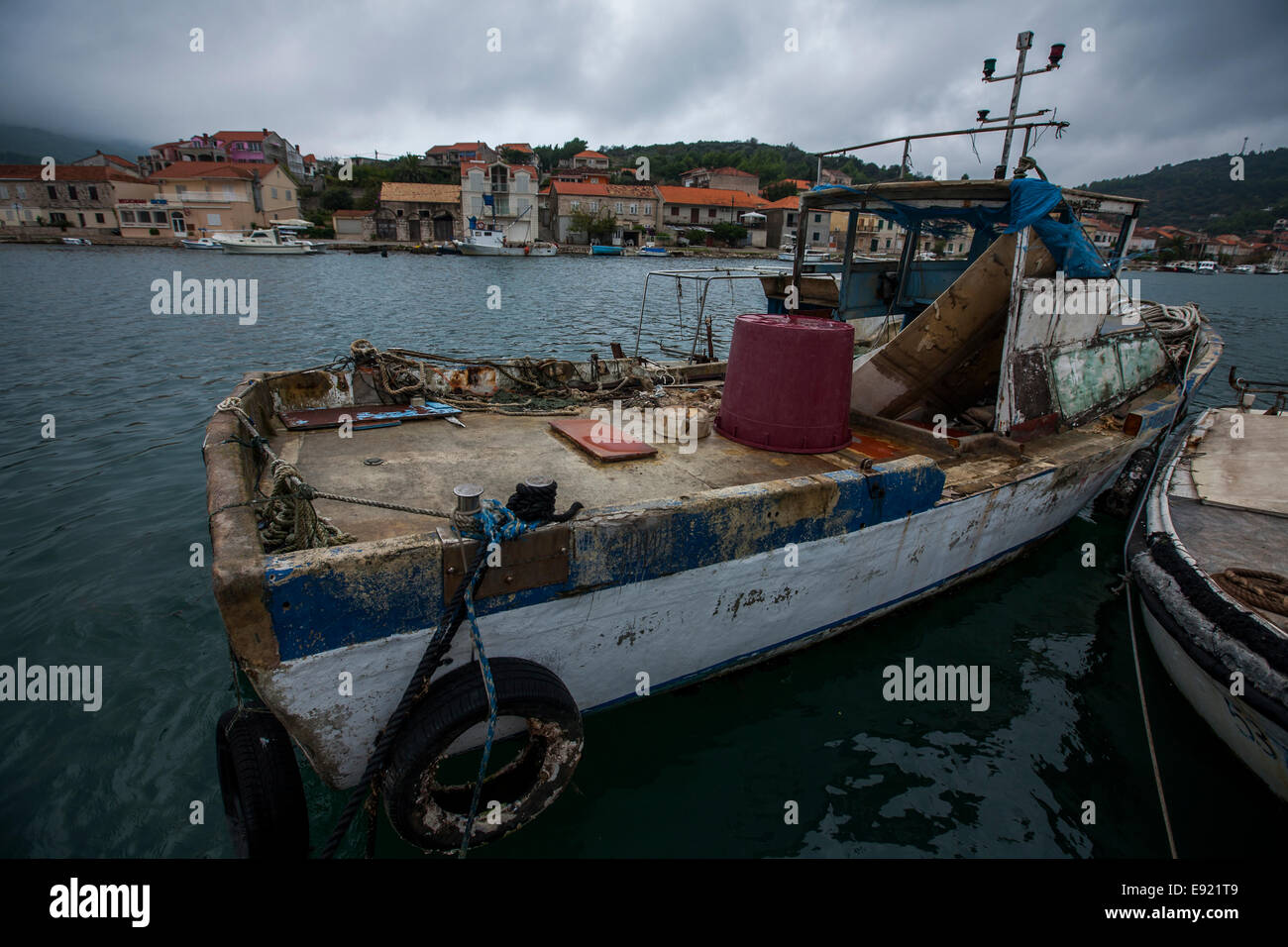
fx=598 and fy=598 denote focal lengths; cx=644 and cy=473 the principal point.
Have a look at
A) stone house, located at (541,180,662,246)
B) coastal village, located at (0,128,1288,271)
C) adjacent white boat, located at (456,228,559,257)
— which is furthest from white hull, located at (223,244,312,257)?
stone house, located at (541,180,662,246)

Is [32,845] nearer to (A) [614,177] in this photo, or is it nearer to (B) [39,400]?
(B) [39,400]

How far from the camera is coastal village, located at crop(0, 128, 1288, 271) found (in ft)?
209

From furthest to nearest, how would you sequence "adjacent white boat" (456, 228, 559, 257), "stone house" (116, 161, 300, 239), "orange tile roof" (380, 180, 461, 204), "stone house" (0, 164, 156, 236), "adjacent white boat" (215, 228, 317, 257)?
"orange tile roof" (380, 180, 461, 204) → "stone house" (0, 164, 156, 236) → "stone house" (116, 161, 300, 239) → "adjacent white boat" (456, 228, 559, 257) → "adjacent white boat" (215, 228, 317, 257)

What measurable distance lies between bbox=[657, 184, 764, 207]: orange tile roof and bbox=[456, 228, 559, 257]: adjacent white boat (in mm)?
26962

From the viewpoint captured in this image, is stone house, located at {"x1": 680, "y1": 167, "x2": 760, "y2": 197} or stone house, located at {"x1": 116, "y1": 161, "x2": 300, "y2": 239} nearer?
stone house, located at {"x1": 116, "y1": 161, "x2": 300, "y2": 239}

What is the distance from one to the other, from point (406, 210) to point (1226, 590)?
80372 millimetres

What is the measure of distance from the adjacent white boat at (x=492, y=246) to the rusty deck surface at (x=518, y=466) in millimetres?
61190

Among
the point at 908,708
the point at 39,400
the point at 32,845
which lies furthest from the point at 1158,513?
the point at 39,400

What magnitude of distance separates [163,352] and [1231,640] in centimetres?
2115

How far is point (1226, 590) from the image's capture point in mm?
4414

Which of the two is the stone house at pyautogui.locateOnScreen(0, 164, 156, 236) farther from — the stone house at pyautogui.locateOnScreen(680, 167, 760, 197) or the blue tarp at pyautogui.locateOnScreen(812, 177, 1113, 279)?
the blue tarp at pyautogui.locateOnScreen(812, 177, 1113, 279)

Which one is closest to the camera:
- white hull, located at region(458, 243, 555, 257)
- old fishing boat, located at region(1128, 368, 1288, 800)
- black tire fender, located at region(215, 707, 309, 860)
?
black tire fender, located at region(215, 707, 309, 860)

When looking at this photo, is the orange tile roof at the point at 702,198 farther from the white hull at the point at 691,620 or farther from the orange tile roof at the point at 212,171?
the white hull at the point at 691,620

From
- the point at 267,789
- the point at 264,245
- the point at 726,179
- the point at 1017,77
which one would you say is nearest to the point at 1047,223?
the point at 1017,77
